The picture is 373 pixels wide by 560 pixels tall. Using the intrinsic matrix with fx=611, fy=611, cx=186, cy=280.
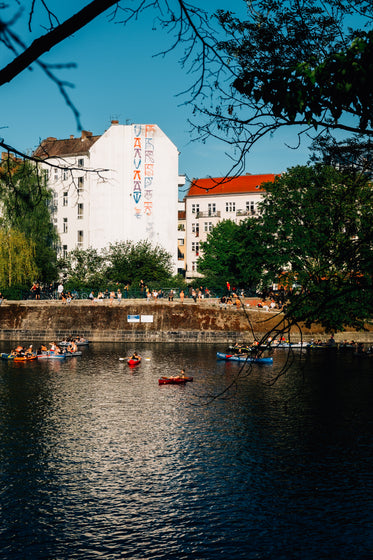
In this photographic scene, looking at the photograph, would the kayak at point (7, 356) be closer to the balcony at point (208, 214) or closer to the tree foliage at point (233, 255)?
the tree foliage at point (233, 255)

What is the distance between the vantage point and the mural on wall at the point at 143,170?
357 ft

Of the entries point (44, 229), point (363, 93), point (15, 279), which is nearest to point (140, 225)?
point (44, 229)

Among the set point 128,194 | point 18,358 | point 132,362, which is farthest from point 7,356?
point 128,194

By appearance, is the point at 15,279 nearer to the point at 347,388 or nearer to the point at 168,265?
the point at 168,265

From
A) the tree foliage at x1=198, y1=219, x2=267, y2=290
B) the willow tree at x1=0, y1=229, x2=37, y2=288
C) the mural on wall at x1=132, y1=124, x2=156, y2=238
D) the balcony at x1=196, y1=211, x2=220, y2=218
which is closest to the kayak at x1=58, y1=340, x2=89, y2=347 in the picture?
the willow tree at x1=0, y1=229, x2=37, y2=288

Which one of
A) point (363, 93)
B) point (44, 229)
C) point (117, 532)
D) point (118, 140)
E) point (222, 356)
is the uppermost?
point (118, 140)

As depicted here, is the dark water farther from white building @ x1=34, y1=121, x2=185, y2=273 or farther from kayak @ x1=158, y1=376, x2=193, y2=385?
white building @ x1=34, y1=121, x2=185, y2=273

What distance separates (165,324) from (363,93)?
259 feet

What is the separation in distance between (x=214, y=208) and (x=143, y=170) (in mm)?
24266

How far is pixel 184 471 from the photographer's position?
30.7 metres

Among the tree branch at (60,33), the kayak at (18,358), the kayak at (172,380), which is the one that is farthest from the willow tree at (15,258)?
the tree branch at (60,33)

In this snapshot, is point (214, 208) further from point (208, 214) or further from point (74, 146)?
point (74, 146)

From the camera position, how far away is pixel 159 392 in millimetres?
50344

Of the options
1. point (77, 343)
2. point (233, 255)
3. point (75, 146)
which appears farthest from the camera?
point (75, 146)
